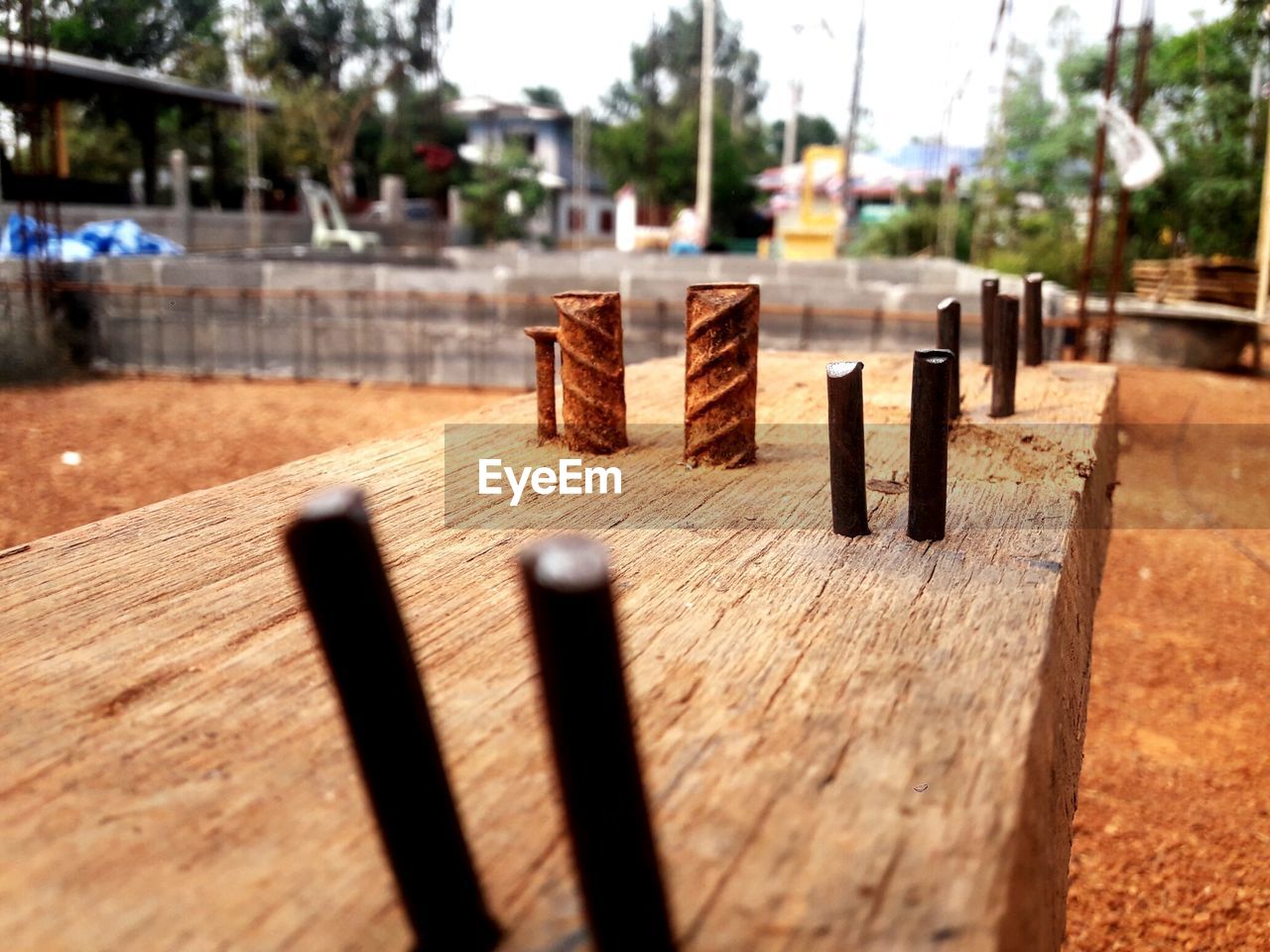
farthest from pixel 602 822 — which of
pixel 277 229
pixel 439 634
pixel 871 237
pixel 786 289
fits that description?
pixel 871 237

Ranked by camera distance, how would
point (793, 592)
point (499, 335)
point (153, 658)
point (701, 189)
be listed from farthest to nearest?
point (701, 189)
point (499, 335)
point (793, 592)
point (153, 658)

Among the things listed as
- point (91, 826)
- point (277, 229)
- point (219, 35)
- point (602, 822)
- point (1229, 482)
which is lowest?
point (1229, 482)

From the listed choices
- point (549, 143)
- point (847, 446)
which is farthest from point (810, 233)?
point (549, 143)

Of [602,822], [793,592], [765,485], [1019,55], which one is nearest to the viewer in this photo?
[602,822]

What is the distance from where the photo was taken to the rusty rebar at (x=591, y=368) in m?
2.04

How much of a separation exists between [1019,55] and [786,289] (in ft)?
72.2

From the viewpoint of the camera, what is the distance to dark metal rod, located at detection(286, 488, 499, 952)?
654 millimetres

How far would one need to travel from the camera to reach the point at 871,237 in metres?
22.2

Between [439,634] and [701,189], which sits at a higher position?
[701,189]

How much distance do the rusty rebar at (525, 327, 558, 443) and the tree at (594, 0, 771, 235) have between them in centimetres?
1283

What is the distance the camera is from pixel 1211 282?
11.7 meters

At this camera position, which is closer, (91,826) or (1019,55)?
(91,826)

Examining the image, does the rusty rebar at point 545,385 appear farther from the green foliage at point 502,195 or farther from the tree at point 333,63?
the tree at point 333,63

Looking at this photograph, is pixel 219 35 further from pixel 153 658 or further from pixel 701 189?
pixel 153 658
